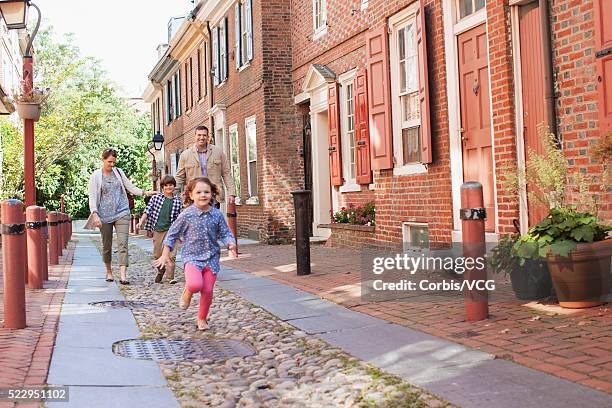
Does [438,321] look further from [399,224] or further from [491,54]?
[399,224]

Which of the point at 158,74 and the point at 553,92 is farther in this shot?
the point at 158,74

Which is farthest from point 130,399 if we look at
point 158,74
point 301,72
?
point 158,74

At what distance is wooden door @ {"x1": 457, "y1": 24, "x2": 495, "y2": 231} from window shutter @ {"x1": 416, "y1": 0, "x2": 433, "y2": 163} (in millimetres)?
550

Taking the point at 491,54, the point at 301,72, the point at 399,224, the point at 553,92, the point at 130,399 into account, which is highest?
the point at 301,72

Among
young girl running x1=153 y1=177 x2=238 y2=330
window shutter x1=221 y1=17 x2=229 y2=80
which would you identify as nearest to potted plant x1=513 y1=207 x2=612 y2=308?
young girl running x1=153 y1=177 x2=238 y2=330

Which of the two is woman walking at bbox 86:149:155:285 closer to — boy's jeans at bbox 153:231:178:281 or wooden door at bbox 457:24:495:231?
boy's jeans at bbox 153:231:178:281

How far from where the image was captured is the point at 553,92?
7.34 metres

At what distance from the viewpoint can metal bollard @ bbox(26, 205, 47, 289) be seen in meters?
8.64

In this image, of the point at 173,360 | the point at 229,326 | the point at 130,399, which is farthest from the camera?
the point at 229,326

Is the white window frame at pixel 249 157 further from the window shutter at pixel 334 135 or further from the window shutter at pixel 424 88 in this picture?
the window shutter at pixel 424 88

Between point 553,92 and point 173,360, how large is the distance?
4.46 m

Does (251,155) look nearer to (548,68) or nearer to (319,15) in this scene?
(319,15)

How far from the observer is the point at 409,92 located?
1064 centimetres

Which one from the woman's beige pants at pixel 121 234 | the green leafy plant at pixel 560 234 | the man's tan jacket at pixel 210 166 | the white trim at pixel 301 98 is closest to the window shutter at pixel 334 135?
the white trim at pixel 301 98
